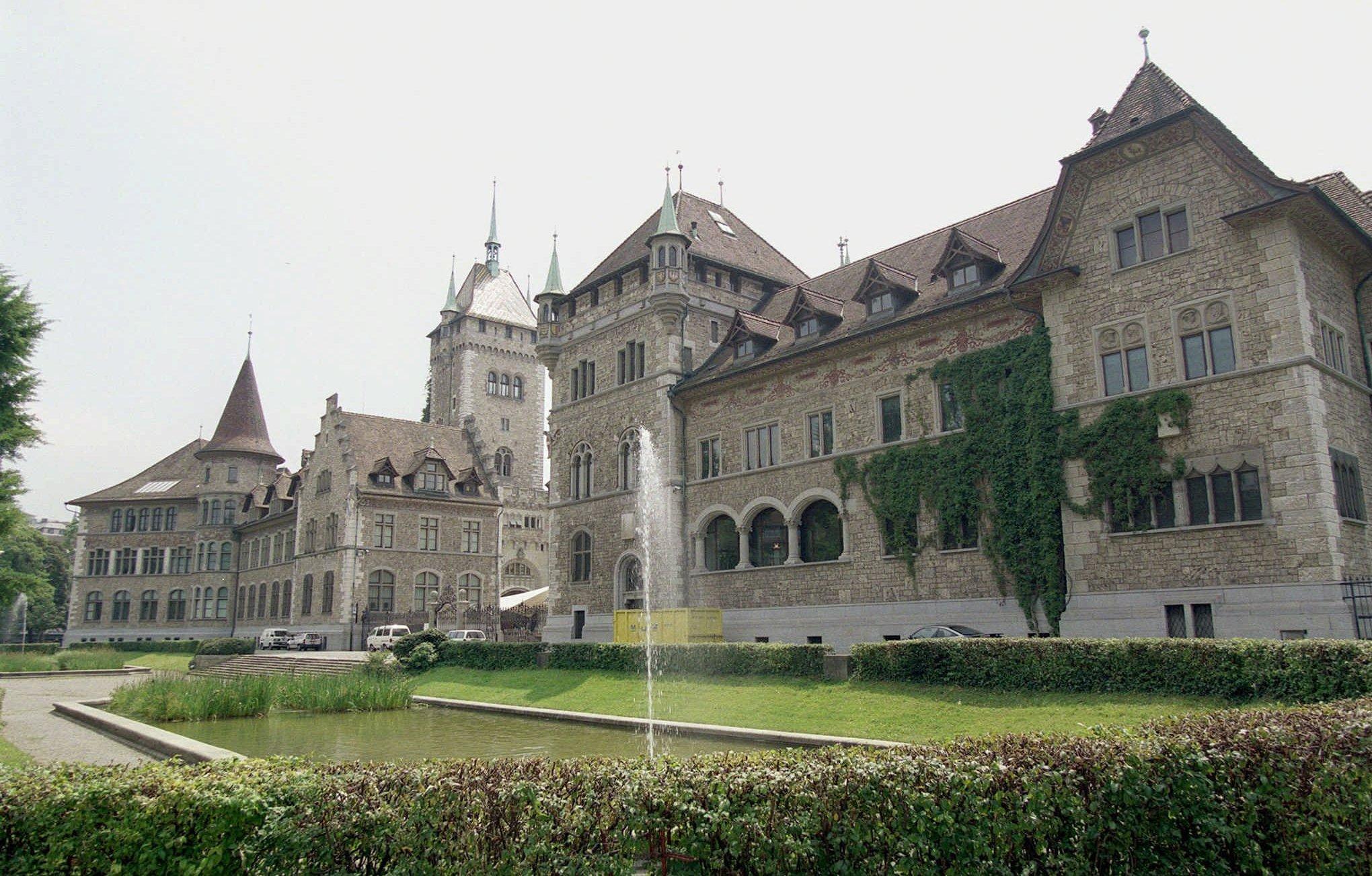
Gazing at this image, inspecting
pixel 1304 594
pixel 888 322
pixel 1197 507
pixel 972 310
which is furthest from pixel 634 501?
pixel 1304 594

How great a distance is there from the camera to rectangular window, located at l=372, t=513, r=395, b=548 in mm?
53469

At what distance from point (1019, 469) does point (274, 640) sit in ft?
138

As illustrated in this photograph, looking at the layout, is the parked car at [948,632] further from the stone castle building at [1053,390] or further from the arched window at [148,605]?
Answer: the arched window at [148,605]

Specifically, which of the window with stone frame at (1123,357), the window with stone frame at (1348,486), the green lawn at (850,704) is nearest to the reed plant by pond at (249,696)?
the green lawn at (850,704)

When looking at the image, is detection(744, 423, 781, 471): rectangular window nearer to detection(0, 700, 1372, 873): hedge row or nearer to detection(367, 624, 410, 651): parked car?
detection(367, 624, 410, 651): parked car

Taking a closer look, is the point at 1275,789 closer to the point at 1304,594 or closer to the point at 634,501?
the point at 1304,594

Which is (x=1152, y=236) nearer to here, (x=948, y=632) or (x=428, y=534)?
(x=948, y=632)

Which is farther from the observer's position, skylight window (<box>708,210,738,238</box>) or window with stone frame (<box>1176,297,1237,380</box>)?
skylight window (<box>708,210,738,238</box>)

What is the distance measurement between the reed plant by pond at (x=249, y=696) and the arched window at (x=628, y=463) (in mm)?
13127

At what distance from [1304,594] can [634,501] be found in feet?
73.2

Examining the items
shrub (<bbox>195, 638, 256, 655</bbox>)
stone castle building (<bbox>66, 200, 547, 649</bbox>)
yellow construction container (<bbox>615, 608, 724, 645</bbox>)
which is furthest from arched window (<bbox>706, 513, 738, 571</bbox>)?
shrub (<bbox>195, 638, 256, 655</bbox>)

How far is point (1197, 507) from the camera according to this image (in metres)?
21.5

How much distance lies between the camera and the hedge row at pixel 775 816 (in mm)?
6461

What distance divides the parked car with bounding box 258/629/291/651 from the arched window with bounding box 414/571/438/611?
7.03 m
